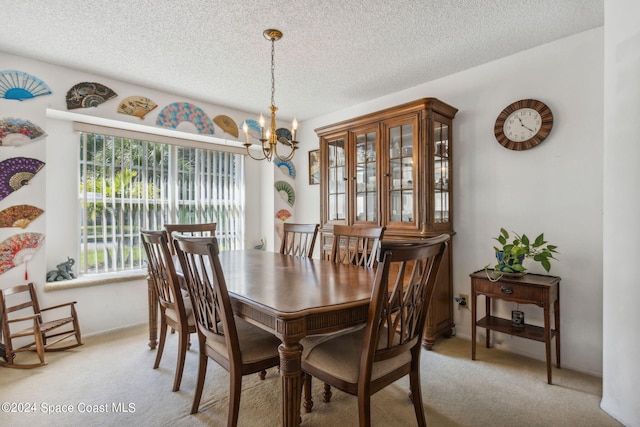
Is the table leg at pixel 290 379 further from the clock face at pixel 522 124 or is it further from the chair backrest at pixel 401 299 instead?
the clock face at pixel 522 124

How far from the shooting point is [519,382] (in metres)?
2.13

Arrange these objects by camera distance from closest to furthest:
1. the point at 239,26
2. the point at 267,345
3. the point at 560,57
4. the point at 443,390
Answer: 1. the point at 267,345
2. the point at 443,390
3. the point at 239,26
4. the point at 560,57

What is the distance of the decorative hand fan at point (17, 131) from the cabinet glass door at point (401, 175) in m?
3.04

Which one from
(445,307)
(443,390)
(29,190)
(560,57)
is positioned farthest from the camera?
(445,307)

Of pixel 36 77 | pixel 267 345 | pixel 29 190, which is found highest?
pixel 36 77

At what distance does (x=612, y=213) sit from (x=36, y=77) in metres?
4.25

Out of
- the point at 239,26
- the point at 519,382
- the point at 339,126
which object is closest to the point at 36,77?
the point at 239,26

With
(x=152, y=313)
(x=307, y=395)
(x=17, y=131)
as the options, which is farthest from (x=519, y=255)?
(x=17, y=131)

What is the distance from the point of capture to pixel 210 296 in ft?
5.11

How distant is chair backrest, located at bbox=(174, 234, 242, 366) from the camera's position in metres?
1.45

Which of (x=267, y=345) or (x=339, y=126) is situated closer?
(x=267, y=345)

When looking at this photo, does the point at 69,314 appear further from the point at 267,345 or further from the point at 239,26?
the point at 239,26

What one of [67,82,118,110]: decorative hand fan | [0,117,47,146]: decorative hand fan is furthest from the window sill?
[67,82,118,110]: decorative hand fan

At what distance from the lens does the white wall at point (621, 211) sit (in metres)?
1.66
